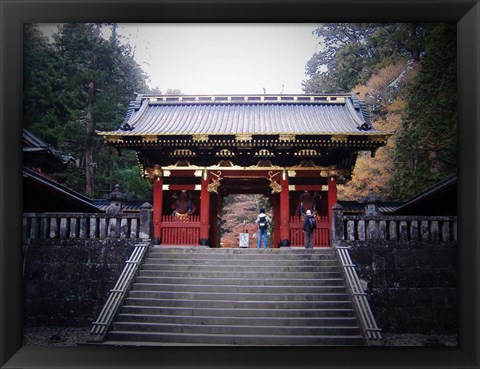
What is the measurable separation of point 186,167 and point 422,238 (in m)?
4.62

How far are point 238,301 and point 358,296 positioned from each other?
1.60m

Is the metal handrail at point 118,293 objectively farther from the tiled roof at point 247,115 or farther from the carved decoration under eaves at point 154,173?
the tiled roof at point 247,115

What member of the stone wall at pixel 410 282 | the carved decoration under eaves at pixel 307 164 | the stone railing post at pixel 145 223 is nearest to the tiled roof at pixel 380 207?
the carved decoration under eaves at pixel 307 164

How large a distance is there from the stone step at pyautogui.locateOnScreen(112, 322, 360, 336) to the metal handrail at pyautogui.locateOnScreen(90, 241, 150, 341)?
0.60 ft

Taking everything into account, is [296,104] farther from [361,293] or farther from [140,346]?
[140,346]

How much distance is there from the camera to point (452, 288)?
5566mm

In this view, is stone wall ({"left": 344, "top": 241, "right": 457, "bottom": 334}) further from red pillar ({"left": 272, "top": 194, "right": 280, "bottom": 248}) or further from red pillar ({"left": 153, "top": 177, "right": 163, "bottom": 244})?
red pillar ({"left": 153, "top": 177, "right": 163, "bottom": 244})

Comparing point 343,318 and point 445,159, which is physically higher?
point 445,159

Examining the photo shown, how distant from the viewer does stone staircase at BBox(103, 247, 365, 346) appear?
548 cm

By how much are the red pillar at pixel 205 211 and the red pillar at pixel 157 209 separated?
83 cm

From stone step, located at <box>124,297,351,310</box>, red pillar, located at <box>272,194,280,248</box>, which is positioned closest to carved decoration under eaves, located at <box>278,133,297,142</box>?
red pillar, located at <box>272,194,280,248</box>

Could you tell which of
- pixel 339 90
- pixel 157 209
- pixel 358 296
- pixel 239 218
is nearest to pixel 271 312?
pixel 358 296

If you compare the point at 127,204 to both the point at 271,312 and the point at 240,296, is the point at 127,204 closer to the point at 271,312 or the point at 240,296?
the point at 240,296
